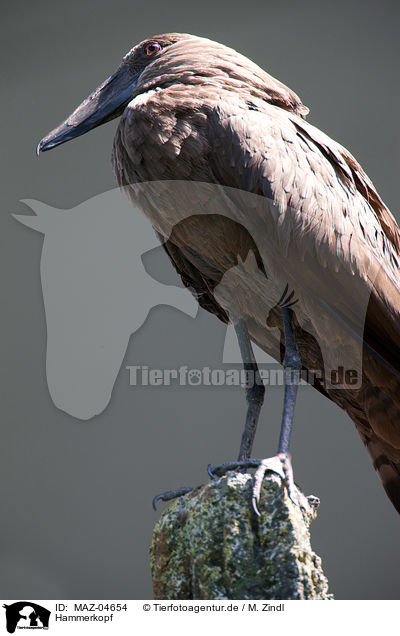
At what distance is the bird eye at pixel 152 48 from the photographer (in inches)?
78.5

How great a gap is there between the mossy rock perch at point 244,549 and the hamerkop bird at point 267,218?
10 centimetres

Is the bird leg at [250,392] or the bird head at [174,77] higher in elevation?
the bird head at [174,77]

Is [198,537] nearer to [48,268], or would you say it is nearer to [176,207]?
[176,207]

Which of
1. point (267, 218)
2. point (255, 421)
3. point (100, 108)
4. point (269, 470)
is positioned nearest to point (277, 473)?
point (269, 470)

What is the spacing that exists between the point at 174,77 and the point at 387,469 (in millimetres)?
1219

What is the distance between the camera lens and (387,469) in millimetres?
1981

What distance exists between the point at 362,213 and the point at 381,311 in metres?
0.29

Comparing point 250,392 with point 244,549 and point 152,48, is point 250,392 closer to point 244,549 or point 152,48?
point 244,549
